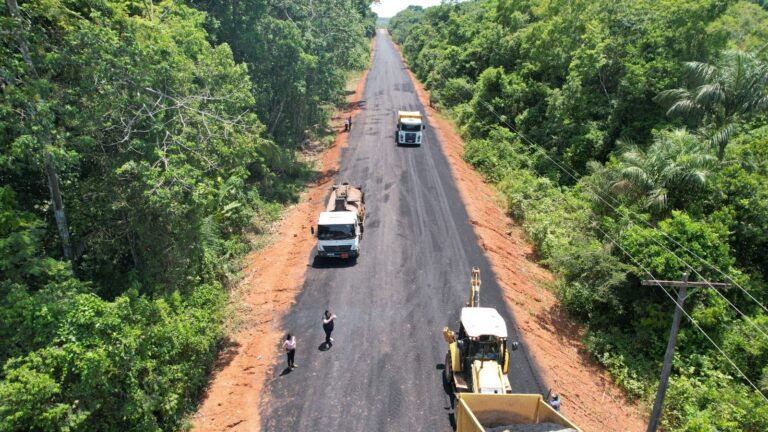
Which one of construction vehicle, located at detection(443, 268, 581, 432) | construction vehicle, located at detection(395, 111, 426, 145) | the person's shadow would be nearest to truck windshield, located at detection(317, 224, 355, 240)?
the person's shadow

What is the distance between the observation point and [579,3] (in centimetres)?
3447

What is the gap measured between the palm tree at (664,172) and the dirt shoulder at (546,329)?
576cm

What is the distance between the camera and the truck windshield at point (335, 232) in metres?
22.1

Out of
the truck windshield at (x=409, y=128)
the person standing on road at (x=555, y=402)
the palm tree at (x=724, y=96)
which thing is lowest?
the person standing on road at (x=555, y=402)

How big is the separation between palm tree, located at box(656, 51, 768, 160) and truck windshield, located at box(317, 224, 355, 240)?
56.5 ft

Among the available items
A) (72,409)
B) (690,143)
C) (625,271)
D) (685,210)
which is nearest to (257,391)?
(72,409)

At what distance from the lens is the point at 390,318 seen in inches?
738

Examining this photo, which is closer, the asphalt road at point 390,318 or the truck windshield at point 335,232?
the asphalt road at point 390,318

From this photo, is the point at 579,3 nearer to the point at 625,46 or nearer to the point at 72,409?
the point at 625,46

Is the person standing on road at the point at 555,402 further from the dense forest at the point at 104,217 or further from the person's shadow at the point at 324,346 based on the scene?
the dense forest at the point at 104,217

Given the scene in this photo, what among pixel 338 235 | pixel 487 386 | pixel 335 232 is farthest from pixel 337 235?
pixel 487 386

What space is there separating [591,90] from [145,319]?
3147 cm

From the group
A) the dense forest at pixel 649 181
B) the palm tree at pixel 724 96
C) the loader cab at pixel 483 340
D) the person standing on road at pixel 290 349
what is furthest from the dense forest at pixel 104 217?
the palm tree at pixel 724 96

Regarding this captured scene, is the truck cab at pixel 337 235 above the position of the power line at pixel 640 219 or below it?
below
